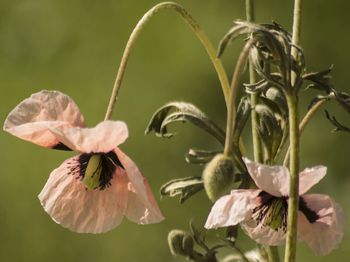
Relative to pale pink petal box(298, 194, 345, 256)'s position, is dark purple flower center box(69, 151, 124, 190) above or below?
above

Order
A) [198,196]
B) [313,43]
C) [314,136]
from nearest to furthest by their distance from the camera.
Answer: [198,196] < [314,136] < [313,43]

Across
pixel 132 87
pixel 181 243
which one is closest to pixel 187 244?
pixel 181 243

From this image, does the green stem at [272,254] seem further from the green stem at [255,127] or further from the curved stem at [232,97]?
the curved stem at [232,97]


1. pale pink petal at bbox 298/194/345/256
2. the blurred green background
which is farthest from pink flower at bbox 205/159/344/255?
the blurred green background

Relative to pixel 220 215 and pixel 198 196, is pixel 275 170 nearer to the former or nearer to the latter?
pixel 220 215

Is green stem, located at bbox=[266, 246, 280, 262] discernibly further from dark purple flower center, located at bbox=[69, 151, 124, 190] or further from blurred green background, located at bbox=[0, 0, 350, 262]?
blurred green background, located at bbox=[0, 0, 350, 262]

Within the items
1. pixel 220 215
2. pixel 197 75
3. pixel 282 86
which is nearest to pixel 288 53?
pixel 282 86

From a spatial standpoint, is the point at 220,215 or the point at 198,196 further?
the point at 198,196

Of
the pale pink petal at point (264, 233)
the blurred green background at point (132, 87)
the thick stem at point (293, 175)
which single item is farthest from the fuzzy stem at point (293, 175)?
the blurred green background at point (132, 87)
